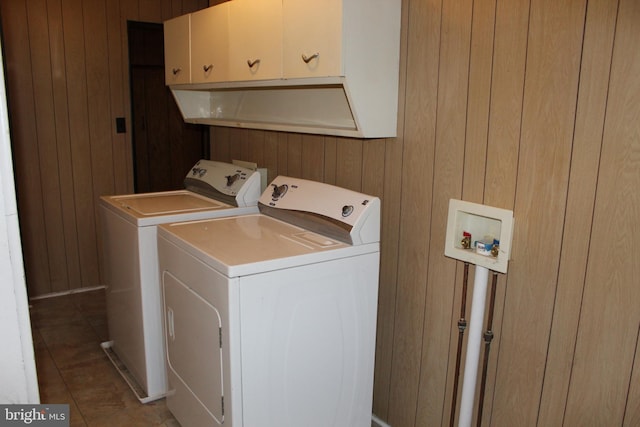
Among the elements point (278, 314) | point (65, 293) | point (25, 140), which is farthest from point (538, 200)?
point (65, 293)

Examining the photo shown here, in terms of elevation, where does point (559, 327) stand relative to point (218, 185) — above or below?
below

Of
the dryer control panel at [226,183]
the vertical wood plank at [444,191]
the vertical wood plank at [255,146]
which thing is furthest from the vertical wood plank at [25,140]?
the vertical wood plank at [444,191]

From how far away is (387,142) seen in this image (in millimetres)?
2129

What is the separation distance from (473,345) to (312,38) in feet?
4.12

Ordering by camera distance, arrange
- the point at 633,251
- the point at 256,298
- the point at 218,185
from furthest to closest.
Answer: the point at 218,185, the point at 256,298, the point at 633,251

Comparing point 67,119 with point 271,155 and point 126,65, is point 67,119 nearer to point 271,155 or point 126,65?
point 126,65

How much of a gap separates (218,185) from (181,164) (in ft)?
8.54

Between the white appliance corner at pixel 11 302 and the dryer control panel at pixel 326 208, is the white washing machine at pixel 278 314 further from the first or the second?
the white appliance corner at pixel 11 302

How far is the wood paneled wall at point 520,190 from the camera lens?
1422 millimetres

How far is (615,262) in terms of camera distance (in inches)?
56.5

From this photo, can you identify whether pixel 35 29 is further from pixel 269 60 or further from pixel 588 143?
pixel 588 143

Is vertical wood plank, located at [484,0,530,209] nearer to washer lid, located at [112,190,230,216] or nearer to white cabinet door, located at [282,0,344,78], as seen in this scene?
white cabinet door, located at [282,0,344,78]

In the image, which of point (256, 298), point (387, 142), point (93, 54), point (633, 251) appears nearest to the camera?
point (633, 251)

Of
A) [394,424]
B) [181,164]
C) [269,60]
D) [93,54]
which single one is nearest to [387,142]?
[269,60]
